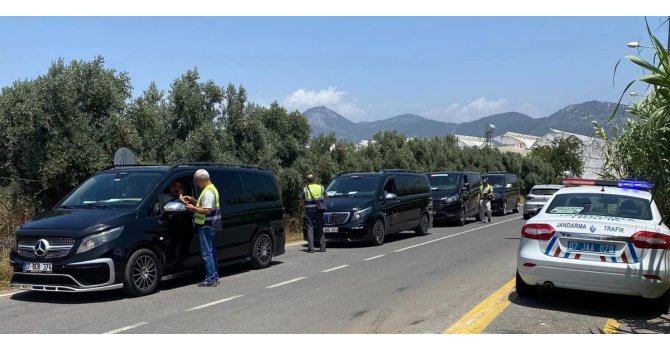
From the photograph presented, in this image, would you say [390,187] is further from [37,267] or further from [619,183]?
[37,267]

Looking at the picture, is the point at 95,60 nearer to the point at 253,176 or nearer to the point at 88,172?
the point at 88,172

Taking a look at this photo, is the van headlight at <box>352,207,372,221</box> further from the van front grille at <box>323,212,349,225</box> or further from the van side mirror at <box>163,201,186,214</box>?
the van side mirror at <box>163,201,186,214</box>

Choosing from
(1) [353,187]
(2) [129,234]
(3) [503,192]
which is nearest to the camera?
(2) [129,234]

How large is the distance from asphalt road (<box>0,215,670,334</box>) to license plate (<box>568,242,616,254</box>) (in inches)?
31.7

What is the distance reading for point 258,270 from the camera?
37.3ft

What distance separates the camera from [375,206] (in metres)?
15.5

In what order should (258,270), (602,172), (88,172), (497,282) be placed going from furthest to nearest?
(88,172)
(602,172)
(258,270)
(497,282)

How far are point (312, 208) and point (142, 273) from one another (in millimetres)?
5897

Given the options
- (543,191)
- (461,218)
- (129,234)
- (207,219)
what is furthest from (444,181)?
(129,234)

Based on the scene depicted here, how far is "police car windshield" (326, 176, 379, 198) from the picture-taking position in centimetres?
1611

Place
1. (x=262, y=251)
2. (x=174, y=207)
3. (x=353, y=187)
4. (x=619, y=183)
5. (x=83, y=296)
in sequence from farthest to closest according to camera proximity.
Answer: (x=353, y=187) → (x=262, y=251) → (x=174, y=207) → (x=83, y=296) → (x=619, y=183)
